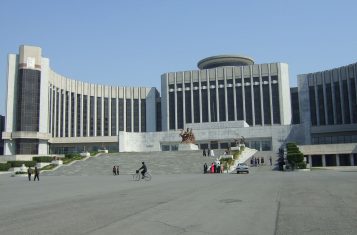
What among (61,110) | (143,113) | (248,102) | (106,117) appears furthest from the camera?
(143,113)

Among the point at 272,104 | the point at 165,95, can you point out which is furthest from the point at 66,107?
the point at 272,104

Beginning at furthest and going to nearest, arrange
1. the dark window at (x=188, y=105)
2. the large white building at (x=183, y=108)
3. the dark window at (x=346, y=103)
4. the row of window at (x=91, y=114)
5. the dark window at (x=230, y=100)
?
the dark window at (x=188, y=105) → the dark window at (x=230, y=100) → the row of window at (x=91, y=114) → the dark window at (x=346, y=103) → the large white building at (x=183, y=108)

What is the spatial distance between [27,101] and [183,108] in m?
40.0

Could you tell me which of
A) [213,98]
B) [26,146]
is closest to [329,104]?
[213,98]

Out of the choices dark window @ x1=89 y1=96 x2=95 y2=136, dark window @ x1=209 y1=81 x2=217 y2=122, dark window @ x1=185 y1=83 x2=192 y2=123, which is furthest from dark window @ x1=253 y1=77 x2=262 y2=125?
dark window @ x1=89 y1=96 x2=95 y2=136

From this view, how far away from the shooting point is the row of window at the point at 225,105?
336 feet

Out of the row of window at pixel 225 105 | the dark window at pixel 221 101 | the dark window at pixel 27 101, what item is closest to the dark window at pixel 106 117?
the row of window at pixel 225 105

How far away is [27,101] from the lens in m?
86.3

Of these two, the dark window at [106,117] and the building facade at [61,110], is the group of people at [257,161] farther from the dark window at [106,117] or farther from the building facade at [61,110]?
A: the dark window at [106,117]

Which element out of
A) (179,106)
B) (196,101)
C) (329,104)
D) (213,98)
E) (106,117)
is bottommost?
(106,117)

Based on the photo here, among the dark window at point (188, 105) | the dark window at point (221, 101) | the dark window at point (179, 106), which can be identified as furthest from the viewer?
the dark window at point (179, 106)

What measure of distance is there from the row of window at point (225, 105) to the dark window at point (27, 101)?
118 ft

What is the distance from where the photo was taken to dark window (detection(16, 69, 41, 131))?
280 feet

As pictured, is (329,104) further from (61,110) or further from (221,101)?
(61,110)
